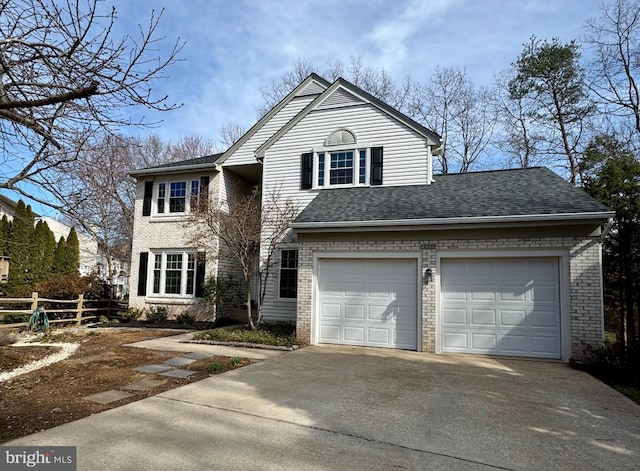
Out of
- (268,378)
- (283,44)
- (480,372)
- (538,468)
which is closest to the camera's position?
(538,468)

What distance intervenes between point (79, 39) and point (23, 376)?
6.30 m

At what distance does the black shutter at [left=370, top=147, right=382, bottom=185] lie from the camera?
13002 millimetres

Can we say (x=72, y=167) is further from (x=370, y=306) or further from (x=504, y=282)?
(x=504, y=282)

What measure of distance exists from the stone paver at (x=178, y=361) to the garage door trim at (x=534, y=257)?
578 cm

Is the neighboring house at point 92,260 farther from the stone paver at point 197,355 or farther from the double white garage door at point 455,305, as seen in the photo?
the double white garage door at point 455,305

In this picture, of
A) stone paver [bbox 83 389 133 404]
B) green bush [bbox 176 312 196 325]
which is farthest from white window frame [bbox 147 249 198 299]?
stone paver [bbox 83 389 133 404]

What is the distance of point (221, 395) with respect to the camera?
226 inches

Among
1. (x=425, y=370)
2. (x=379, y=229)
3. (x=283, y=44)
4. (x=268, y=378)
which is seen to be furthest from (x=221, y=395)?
(x=283, y=44)

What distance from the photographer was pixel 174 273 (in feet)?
51.9

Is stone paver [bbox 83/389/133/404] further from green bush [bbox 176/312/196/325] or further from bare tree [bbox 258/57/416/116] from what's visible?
bare tree [bbox 258/57/416/116]

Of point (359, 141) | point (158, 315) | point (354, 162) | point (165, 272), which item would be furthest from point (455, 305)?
point (165, 272)

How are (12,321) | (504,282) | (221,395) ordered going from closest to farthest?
1. (221,395)
2. (504,282)
3. (12,321)

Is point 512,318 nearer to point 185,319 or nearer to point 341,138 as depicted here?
point 341,138

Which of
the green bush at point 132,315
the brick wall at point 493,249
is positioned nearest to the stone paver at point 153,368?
the brick wall at point 493,249
